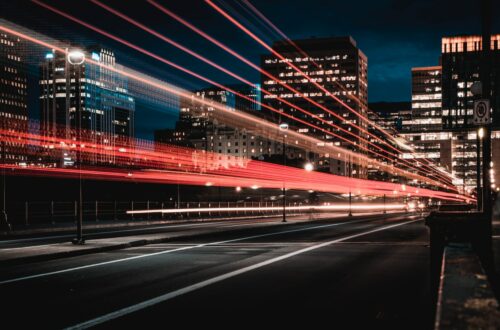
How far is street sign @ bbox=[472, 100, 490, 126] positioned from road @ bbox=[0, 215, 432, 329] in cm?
401

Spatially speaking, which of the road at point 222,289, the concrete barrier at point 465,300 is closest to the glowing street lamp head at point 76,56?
the road at point 222,289

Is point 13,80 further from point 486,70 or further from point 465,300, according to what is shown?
point 465,300

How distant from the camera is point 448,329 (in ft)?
15.7

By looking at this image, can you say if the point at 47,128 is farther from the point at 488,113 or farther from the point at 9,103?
the point at 488,113

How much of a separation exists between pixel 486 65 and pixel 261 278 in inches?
325

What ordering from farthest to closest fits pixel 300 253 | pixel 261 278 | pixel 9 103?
1. pixel 9 103
2. pixel 300 253
3. pixel 261 278

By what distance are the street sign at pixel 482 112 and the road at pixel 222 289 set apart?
13.2 ft

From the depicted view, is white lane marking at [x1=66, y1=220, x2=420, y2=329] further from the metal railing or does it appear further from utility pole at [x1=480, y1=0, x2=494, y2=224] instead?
the metal railing

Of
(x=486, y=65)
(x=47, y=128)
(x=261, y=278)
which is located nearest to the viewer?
(x=261, y=278)

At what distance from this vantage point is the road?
8.18 m

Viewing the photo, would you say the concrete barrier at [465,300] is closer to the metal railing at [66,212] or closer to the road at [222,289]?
the road at [222,289]

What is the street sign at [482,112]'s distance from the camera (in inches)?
602

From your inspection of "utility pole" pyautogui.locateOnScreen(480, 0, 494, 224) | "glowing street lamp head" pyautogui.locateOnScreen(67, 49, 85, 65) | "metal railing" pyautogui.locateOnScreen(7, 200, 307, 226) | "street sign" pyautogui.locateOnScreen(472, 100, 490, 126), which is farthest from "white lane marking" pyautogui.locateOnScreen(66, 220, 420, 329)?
"metal railing" pyautogui.locateOnScreen(7, 200, 307, 226)

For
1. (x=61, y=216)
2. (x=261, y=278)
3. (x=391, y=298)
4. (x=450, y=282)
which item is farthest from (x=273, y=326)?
(x=61, y=216)
